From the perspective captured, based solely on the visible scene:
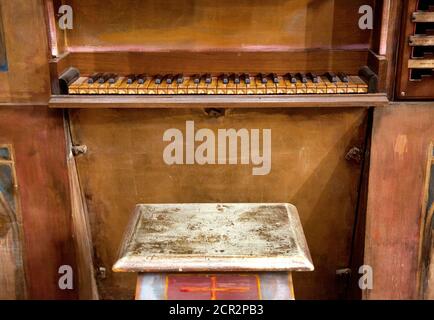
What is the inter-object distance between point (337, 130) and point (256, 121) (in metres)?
0.35

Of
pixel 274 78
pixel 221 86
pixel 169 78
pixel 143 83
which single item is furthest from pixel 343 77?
pixel 143 83

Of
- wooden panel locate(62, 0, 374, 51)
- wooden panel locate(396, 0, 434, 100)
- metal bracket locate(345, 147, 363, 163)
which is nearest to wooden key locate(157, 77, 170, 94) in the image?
wooden panel locate(62, 0, 374, 51)

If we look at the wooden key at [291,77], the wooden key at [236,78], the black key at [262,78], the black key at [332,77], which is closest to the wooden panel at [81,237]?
the wooden key at [236,78]

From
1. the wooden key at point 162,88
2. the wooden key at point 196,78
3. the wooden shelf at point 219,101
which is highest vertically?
the wooden key at point 196,78

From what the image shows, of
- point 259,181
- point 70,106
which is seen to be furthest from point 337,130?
point 70,106

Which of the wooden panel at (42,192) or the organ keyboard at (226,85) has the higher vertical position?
the organ keyboard at (226,85)

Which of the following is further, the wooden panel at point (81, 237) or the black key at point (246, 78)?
the wooden panel at point (81, 237)

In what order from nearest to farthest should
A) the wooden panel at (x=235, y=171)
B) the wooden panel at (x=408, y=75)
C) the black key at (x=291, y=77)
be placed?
1. the wooden panel at (x=408, y=75)
2. the black key at (x=291, y=77)
3. the wooden panel at (x=235, y=171)

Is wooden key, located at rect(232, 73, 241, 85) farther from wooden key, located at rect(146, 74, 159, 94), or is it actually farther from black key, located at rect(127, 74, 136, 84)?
black key, located at rect(127, 74, 136, 84)

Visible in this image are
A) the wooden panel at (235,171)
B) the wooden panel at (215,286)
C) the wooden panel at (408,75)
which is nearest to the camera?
the wooden panel at (215,286)

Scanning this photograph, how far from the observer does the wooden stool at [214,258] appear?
213cm

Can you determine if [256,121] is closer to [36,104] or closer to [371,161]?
[371,161]

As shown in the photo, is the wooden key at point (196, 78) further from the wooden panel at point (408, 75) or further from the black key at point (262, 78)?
the wooden panel at point (408, 75)

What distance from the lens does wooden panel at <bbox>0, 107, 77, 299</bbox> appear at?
2.62 meters
